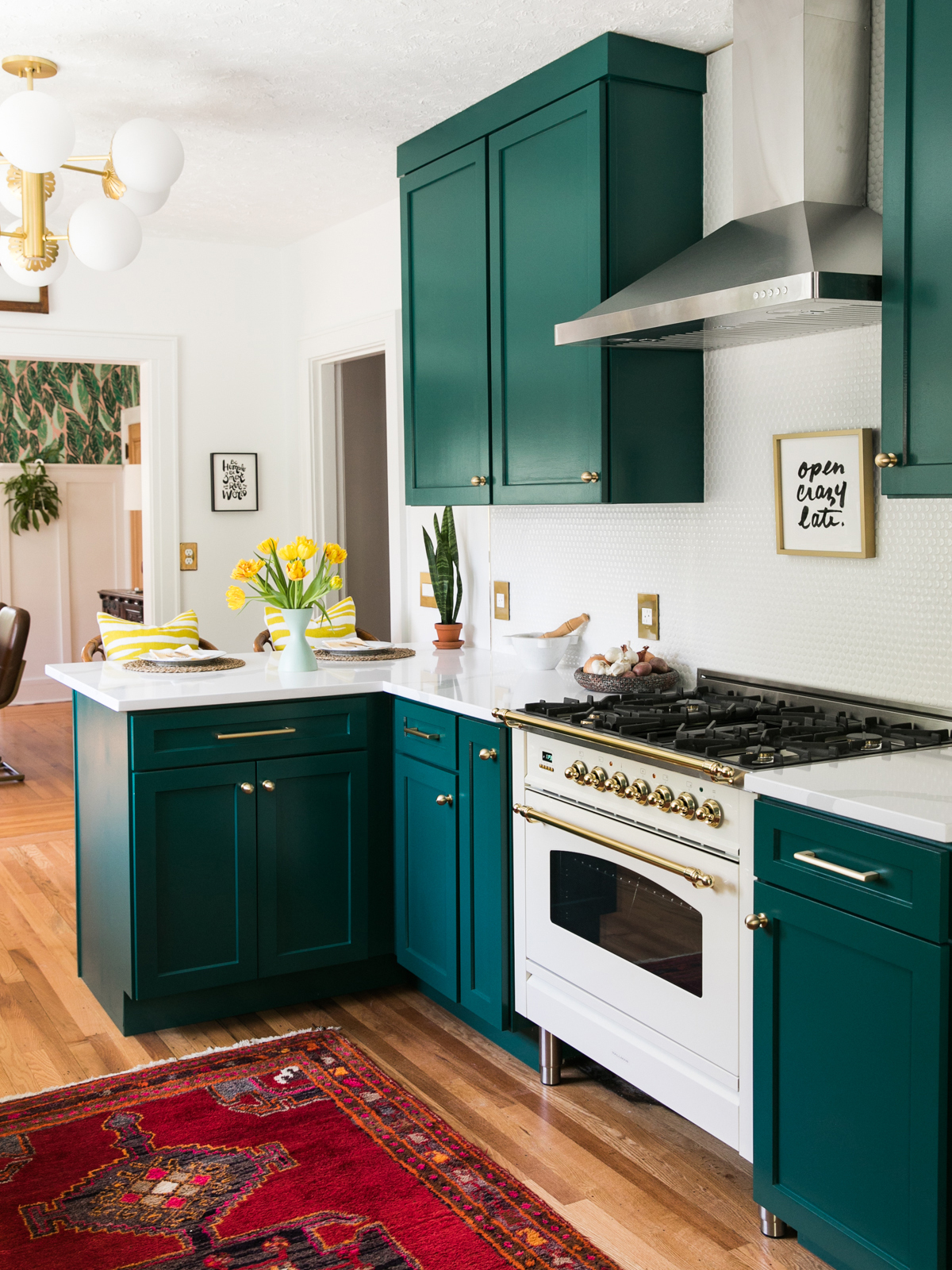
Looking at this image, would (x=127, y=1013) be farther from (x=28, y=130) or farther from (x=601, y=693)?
(x=28, y=130)

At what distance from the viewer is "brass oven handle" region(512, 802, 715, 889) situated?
2.25 metres

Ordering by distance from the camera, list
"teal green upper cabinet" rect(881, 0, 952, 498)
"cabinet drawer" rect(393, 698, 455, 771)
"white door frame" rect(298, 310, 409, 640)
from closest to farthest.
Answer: "teal green upper cabinet" rect(881, 0, 952, 498) < "cabinet drawer" rect(393, 698, 455, 771) < "white door frame" rect(298, 310, 409, 640)

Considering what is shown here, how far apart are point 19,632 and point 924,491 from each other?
5.00 metres

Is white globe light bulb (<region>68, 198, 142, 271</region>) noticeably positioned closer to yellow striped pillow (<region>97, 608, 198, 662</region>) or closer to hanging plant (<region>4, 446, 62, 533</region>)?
yellow striped pillow (<region>97, 608, 198, 662</region>)

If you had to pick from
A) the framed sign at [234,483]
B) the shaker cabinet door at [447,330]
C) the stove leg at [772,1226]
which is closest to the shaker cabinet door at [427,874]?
the shaker cabinet door at [447,330]

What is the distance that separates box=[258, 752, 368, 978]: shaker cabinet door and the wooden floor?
0.64 ft

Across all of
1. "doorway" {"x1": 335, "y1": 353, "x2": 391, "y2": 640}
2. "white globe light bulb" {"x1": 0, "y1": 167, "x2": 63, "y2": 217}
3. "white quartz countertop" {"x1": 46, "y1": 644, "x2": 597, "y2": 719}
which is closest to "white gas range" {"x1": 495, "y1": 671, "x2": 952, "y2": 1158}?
"white quartz countertop" {"x1": 46, "y1": 644, "x2": 597, "y2": 719}

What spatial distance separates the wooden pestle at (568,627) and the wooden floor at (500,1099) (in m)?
1.11

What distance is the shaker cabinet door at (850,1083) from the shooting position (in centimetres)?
180

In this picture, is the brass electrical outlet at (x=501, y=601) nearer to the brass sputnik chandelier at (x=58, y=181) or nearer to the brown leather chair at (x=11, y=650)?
the brass sputnik chandelier at (x=58, y=181)

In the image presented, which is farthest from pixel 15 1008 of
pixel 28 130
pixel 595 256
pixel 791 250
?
pixel 791 250

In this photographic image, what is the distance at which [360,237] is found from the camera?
4.75 metres

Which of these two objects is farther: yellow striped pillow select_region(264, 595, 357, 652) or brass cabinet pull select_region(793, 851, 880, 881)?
yellow striped pillow select_region(264, 595, 357, 652)

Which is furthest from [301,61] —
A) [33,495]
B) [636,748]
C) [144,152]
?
[33,495]
